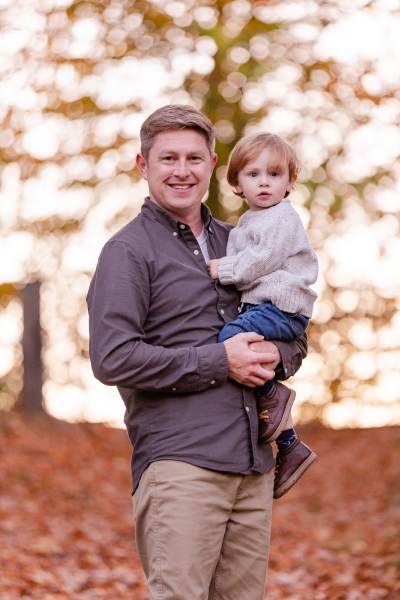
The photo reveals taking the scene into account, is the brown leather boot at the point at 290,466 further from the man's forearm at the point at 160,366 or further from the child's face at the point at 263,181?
the child's face at the point at 263,181

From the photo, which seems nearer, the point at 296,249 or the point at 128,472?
the point at 296,249

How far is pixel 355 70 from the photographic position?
1001 cm

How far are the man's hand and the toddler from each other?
0.05 metres

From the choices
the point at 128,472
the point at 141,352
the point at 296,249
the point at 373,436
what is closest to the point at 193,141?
the point at 296,249

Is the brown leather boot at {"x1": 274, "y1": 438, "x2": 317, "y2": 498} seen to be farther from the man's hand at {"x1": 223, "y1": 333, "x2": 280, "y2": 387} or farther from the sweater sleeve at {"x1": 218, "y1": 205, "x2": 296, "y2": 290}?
the sweater sleeve at {"x1": 218, "y1": 205, "x2": 296, "y2": 290}

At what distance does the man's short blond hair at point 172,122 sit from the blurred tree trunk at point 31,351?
7.74m

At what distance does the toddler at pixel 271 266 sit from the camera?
312cm

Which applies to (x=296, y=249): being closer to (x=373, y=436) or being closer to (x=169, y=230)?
(x=169, y=230)

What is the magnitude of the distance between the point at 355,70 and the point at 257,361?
774cm

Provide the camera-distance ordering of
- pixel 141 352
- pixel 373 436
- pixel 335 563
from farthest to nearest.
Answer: pixel 373 436 → pixel 335 563 → pixel 141 352

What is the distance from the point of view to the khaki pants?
2.90 metres

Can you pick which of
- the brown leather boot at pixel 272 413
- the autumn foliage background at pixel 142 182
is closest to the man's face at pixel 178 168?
the brown leather boot at pixel 272 413

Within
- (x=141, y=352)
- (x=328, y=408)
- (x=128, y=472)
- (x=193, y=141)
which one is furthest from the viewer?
(x=328, y=408)

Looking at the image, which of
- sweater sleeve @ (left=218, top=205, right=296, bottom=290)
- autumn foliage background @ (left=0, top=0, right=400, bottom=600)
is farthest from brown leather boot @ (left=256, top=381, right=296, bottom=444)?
autumn foliage background @ (left=0, top=0, right=400, bottom=600)
